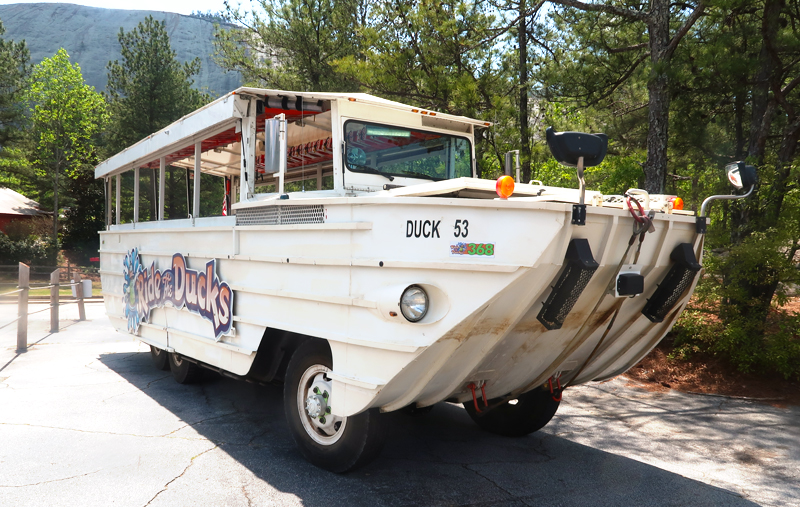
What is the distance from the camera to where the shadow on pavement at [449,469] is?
3715 mm

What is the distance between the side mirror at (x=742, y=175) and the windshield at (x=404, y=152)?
2.17 metres

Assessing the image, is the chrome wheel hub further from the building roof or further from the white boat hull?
the building roof

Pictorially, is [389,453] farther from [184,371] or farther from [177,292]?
[184,371]

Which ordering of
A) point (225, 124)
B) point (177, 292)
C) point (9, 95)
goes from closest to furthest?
point (225, 124) → point (177, 292) → point (9, 95)

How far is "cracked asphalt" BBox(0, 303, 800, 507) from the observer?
147 inches

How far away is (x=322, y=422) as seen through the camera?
4.05 metres

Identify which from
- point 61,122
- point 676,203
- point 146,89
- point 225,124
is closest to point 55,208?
point 61,122

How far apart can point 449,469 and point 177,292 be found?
10.2 feet

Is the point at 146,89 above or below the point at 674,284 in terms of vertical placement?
above

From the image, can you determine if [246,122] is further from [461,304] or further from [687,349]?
[687,349]

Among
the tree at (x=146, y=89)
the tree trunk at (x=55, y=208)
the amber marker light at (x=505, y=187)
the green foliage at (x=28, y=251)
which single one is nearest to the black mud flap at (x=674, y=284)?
the amber marker light at (x=505, y=187)

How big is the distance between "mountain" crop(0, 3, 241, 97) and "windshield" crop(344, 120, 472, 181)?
76197 mm

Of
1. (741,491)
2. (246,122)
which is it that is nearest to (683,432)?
(741,491)

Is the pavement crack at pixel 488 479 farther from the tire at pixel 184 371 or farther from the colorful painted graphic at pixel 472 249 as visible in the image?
the tire at pixel 184 371
